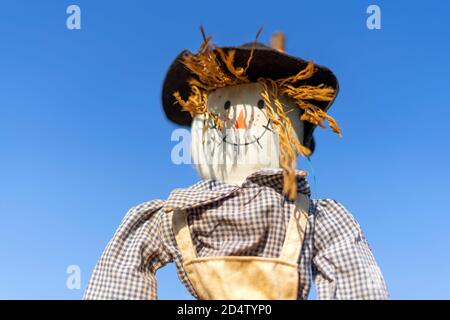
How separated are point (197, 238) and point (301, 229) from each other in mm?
328

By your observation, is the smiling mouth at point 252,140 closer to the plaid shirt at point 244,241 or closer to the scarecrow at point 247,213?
the scarecrow at point 247,213

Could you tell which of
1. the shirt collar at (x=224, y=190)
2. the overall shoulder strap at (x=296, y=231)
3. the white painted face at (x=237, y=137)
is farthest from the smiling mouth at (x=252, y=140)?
the overall shoulder strap at (x=296, y=231)

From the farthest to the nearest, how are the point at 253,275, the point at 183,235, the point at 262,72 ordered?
the point at 262,72, the point at 183,235, the point at 253,275

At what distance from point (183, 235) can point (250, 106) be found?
47 centimetres

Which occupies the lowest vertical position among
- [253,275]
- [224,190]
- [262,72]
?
[253,275]

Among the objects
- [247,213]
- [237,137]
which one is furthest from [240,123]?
[247,213]

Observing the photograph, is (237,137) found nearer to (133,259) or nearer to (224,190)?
(224,190)

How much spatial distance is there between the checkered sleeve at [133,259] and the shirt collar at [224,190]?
10 cm

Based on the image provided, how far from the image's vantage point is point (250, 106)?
7.08 feet
